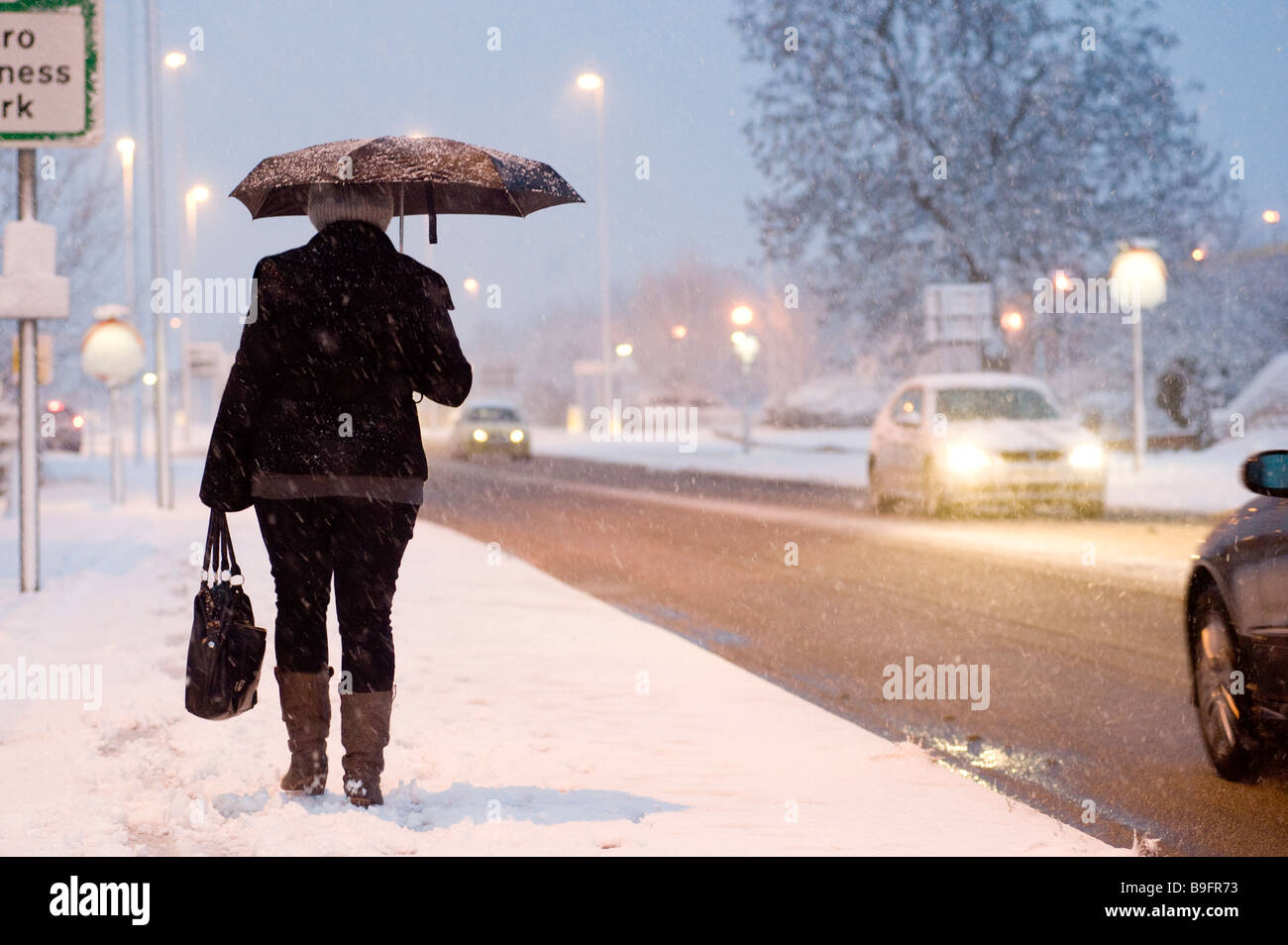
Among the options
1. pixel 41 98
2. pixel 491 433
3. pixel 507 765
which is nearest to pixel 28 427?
pixel 41 98

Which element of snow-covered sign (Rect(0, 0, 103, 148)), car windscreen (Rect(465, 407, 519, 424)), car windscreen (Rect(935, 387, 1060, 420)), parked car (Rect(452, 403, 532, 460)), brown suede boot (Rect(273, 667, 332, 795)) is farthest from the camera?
car windscreen (Rect(465, 407, 519, 424))

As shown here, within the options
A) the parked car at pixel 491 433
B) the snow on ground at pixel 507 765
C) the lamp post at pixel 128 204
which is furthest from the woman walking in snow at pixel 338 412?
the parked car at pixel 491 433

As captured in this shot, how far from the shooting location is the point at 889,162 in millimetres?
34594

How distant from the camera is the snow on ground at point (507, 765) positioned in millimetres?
4812

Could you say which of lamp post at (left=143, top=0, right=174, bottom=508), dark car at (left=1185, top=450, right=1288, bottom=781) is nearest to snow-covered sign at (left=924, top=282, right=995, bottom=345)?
lamp post at (left=143, top=0, right=174, bottom=508)

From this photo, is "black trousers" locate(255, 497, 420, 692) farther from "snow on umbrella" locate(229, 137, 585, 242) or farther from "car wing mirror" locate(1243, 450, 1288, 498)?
"car wing mirror" locate(1243, 450, 1288, 498)

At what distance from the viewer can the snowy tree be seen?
34062mm

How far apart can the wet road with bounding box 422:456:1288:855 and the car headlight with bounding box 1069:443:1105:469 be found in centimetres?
75

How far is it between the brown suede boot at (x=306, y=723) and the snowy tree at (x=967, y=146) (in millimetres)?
29635

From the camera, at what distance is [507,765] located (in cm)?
597

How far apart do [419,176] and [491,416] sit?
37444 millimetres
